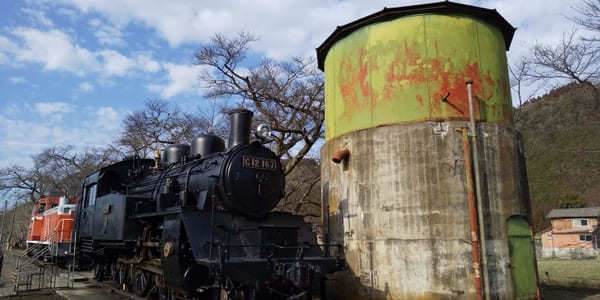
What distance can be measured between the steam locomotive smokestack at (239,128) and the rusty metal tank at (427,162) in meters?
2.50

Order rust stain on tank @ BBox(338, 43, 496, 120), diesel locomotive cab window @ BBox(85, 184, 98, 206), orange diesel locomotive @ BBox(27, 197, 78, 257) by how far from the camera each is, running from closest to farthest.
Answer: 1. rust stain on tank @ BBox(338, 43, 496, 120)
2. diesel locomotive cab window @ BBox(85, 184, 98, 206)
3. orange diesel locomotive @ BBox(27, 197, 78, 257)

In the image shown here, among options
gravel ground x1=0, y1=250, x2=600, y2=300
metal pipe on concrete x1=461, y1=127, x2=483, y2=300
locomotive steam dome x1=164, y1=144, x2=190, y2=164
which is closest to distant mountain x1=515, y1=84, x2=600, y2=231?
gravel ground x1=0, y1=250, x2=600, y2=300

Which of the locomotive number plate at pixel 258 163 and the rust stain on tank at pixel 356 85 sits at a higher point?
the rust stain on tank at pixel 356 85

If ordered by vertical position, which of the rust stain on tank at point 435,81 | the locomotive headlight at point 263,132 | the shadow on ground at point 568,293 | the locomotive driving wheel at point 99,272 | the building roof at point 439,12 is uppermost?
the building roof at point 439,12

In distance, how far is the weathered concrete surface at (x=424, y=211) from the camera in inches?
331

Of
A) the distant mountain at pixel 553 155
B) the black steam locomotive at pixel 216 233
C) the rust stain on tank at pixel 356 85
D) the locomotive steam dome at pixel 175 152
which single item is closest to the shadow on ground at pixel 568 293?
the black steam locomotive at pixel 216 233

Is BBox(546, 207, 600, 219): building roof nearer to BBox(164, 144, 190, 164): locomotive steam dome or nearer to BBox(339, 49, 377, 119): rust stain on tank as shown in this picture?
BBox(339, 49, 377, 119): rust stain on tank

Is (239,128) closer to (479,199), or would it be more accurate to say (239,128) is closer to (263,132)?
(263,132)

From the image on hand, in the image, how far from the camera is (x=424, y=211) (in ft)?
28.3

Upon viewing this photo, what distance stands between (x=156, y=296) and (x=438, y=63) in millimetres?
8557

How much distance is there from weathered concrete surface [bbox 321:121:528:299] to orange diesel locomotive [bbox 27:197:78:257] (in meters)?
12.1

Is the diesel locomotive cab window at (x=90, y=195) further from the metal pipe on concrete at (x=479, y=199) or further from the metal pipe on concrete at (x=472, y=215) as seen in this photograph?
the metal pipe on concrete at (x=479, y=199)

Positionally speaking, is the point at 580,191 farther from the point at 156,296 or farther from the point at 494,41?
the point at 156,296

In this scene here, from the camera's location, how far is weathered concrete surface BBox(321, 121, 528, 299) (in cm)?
840
